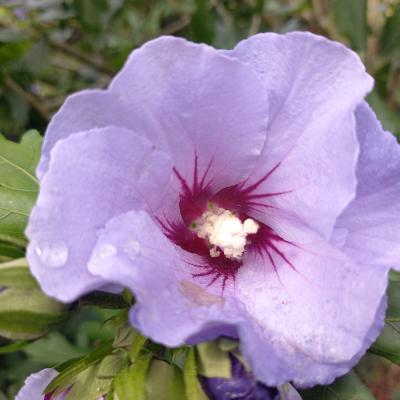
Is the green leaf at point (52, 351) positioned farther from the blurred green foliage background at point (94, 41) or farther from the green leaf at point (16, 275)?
the green leaf at point (16, 275)

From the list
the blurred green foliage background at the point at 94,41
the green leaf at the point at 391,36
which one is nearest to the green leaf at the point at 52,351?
the blurred green foliage background at the point at 94,41

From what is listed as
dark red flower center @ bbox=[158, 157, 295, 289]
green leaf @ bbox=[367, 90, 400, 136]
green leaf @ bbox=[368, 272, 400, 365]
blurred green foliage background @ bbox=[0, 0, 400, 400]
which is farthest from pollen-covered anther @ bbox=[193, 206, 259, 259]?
green leaf @ bbox=[367, 90, 400, 136]

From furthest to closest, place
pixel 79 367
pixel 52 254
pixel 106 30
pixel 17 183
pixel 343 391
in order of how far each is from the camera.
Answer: pixel 106 30 < pixel 17 183 < pixel 343 391 < pixel 79 367 < pixel 52 254

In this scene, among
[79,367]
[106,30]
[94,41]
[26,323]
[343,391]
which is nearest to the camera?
[26,323]

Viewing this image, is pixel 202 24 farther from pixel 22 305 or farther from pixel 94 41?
pixel 22 305

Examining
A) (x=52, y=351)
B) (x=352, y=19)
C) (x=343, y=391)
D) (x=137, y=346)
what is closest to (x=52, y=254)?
(x=137, y=346)

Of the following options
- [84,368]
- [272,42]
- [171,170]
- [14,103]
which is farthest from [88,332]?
[272,42]
